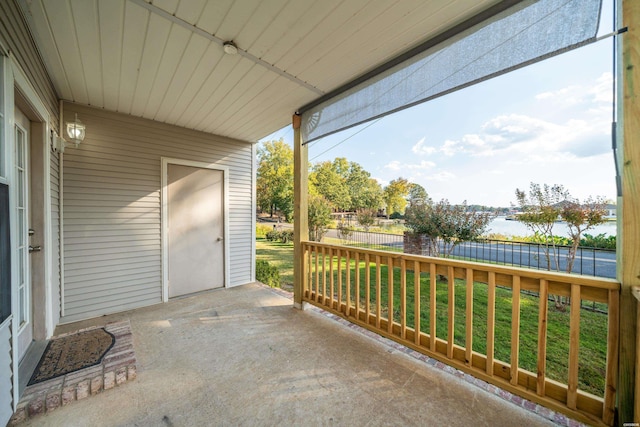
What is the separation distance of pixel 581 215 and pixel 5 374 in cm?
543

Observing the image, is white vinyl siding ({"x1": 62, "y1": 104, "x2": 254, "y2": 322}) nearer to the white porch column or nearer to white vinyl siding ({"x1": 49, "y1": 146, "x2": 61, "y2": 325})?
white vinyl siding ({"x1": 49, "y1": 146, "x2": 61, "y2": 325})

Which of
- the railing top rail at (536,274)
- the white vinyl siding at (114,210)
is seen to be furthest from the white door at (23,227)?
the railing top rail at (536,274)

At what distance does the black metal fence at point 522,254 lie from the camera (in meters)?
3.80

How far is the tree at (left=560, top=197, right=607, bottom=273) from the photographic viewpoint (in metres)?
2.95

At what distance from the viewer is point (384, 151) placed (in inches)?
627

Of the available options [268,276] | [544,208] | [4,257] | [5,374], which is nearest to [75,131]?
[4,257]

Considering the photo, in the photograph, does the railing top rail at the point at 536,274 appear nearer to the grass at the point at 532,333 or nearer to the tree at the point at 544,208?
the grass at the point at 532,333

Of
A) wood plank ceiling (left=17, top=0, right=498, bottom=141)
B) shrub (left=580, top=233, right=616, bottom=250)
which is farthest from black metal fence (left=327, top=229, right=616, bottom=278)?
wood plank ceiling (left=17, top=0, right=498, bottom=141)

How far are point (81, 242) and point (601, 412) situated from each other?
478cm

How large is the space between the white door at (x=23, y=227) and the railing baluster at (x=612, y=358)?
3858 millimetres

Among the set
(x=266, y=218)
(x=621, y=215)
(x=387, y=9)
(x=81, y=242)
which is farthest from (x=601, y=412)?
(x=266, y=218)

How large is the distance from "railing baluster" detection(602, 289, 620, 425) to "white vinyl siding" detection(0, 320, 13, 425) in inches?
123

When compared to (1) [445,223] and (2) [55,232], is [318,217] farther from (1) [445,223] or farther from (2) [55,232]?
(2) [55,232]

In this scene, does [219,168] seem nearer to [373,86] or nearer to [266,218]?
[373,86]
